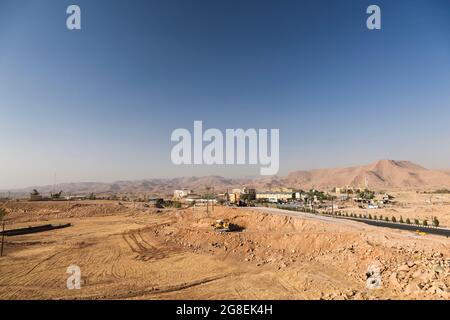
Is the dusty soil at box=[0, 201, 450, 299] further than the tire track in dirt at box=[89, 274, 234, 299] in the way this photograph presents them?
No

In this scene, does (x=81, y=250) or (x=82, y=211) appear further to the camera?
(x=82, y=211)

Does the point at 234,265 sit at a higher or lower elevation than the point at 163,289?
lower

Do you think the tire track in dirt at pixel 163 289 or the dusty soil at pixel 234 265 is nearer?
the dusty soil at pixel 234 265

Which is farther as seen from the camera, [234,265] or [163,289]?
[234,265]
